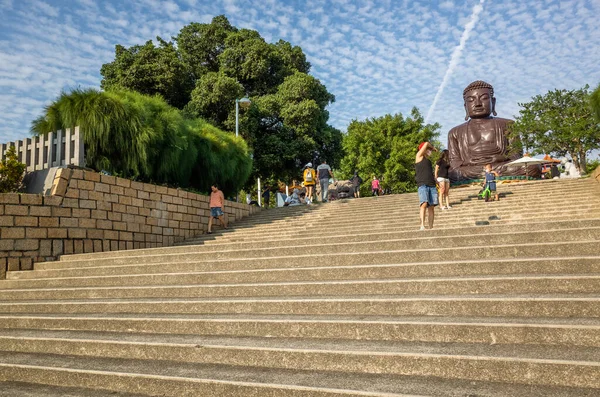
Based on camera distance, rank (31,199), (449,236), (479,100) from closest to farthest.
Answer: (449,236) → (31,199) → (479,100)

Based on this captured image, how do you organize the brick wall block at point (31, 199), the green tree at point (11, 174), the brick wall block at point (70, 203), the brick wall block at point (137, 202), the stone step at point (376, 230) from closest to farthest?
the stone step at point (376, 230)
the brick wall block at point (31, 199)
the brick wall block at point (70, 203)
the green tree at point (11, 174)
the brick wall block at point (137, 202)

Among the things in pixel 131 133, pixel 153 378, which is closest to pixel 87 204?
pixel 131 133

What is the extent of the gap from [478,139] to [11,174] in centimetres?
1784

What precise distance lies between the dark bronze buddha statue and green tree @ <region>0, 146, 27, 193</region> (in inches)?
642

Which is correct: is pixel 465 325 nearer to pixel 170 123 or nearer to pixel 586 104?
pixel 170 123

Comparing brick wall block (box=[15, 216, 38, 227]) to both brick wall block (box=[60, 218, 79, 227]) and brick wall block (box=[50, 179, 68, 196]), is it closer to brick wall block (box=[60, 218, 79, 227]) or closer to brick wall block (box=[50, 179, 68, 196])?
brick wall block (box=[60, 218, 79, 227])

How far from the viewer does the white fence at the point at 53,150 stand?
9727mm

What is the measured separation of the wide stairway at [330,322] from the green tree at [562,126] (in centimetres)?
1005

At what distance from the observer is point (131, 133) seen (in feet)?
37.8

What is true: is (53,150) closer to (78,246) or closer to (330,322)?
(78,246)

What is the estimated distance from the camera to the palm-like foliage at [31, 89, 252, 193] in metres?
10.9

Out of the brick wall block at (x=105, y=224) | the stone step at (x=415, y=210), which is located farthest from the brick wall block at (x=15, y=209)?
the stone step at (x=415, y=210)

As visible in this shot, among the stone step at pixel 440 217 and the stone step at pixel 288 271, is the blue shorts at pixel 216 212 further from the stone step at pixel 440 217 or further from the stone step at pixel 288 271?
the stone step at pixel 288 271

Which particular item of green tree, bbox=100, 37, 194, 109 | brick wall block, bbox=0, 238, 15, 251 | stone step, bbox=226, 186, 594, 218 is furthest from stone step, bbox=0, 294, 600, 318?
green tree, bbox=100, 37, 194, 109
